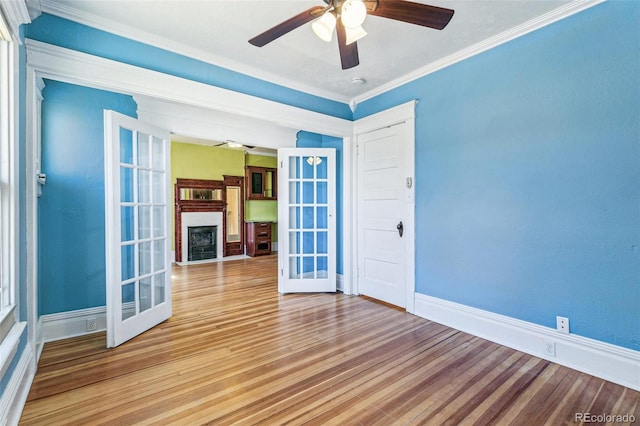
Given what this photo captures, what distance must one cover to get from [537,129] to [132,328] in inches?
149

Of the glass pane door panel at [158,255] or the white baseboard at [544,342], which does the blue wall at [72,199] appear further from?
the white baseboard at [544,342]

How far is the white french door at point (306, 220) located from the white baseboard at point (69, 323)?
2.02 m

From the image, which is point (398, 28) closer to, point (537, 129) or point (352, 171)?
point (537, 129)

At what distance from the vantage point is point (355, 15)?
1572 millimetres

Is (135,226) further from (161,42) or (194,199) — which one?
(194,199)

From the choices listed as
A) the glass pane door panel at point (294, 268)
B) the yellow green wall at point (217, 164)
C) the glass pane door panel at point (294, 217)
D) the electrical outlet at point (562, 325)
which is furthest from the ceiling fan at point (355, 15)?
the yellow green wall at point (217, 164)

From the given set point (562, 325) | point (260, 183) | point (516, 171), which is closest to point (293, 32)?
point (516, 171)

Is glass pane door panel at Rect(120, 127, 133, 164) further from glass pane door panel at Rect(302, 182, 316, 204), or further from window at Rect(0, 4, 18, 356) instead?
glass pane door panel at Rect(302, 182, 316, 204)

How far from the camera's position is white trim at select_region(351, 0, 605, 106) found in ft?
7.03

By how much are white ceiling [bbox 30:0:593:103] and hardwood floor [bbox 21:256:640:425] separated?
2.59m

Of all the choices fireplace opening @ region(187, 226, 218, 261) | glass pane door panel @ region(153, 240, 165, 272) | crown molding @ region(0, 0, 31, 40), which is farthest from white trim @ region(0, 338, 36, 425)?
fireplace opening @ region(187, 226, 218, 261)

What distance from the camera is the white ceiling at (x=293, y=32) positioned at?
2.17 m

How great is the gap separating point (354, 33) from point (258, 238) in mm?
6039

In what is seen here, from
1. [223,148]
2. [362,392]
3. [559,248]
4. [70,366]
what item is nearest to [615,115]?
[559,248]
